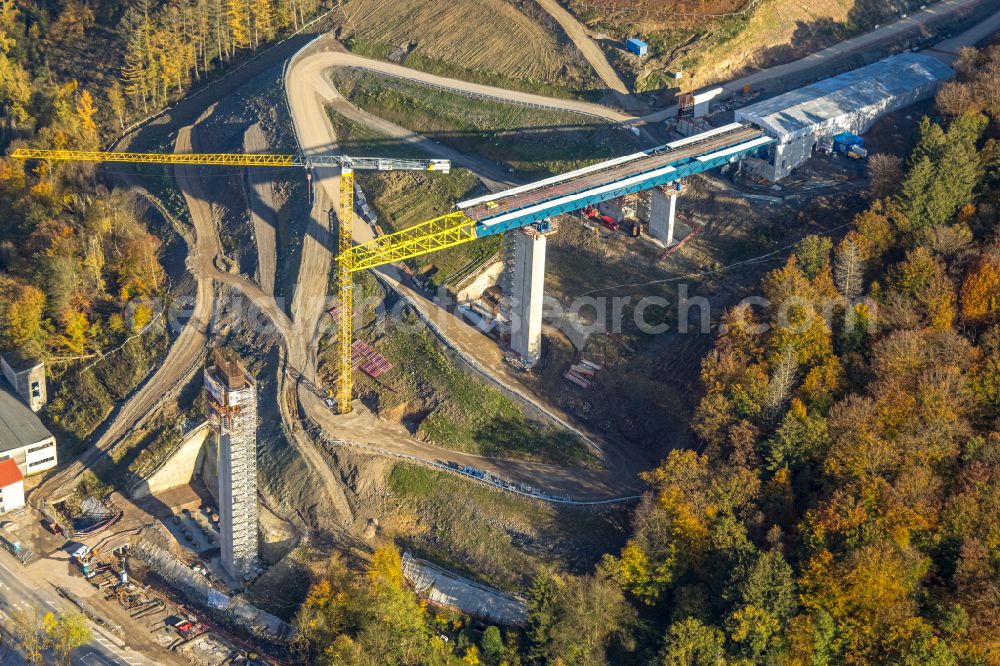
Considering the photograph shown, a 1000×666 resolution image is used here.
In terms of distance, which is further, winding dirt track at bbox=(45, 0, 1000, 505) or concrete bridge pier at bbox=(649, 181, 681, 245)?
winding dirt track at bbox=(45, 0, 1000, 505)

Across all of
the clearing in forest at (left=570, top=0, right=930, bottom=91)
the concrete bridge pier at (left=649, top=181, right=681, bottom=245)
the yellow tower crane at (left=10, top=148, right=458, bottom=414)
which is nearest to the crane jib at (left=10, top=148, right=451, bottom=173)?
the yellow tower crane at (left=10, top=148, right=458, bottom=414)

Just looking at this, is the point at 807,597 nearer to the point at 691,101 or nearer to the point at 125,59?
the point at 691,101

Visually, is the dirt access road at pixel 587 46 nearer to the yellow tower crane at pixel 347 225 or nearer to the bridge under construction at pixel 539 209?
the bridge under construction at pixel 539 209

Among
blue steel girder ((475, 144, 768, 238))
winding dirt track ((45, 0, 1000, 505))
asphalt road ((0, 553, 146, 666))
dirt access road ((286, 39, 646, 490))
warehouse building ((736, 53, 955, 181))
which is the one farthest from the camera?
warehouse building ((736, 53, 955, 181))

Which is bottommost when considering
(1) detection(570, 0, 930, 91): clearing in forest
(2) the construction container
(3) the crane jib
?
(2) the construction container

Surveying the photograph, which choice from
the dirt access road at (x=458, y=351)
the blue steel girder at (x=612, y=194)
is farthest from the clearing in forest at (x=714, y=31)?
the blue steel girder at (x=612, y=194)

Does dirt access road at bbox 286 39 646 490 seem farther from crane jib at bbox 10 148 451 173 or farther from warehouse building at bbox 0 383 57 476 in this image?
warehouse building at bbox 0 383 57 476

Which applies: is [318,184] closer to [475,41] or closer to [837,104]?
[475,41]
